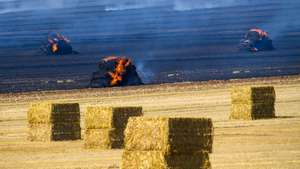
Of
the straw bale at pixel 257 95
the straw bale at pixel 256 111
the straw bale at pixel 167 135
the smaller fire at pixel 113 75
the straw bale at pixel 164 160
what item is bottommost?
the straw bale at pixel 164 160

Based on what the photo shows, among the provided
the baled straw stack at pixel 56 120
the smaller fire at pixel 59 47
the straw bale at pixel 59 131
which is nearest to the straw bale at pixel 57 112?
the baled straw stack at pixel 56 120

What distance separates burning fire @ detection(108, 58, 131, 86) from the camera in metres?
67.0

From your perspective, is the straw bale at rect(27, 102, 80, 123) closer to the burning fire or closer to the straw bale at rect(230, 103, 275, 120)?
the straw bale at rect(230, 103, 275, 120)

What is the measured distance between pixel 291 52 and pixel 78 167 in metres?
67.8

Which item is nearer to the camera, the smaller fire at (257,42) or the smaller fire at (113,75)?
the smaller fire at (113,75)

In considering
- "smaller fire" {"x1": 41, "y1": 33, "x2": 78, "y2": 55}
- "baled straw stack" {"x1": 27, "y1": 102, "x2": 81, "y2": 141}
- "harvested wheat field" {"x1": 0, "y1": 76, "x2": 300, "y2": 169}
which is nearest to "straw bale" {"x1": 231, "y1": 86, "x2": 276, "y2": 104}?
"harvested wheat field" {"x1": 0, "y1": 76, "x2": 300, "y2": 169}

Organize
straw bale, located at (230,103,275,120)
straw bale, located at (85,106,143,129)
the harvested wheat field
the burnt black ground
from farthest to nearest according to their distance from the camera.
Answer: the burnt black ground, straw bale, located at (230,103,275,120), straw bale, located at (85,106,143,129), the harvested wheat field

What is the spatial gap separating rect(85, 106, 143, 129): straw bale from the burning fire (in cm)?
3260

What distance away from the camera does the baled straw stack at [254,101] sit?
42.1 m

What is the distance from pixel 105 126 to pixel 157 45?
85.3 meters

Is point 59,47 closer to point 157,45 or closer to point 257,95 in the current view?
point 157,45

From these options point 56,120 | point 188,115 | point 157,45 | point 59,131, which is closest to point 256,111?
point 188,115

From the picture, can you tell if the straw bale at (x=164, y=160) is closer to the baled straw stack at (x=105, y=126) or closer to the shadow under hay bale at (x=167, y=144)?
the shadow under hay bale at (x=167, y=144)

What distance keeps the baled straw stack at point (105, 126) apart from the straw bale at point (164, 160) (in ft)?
31.4
